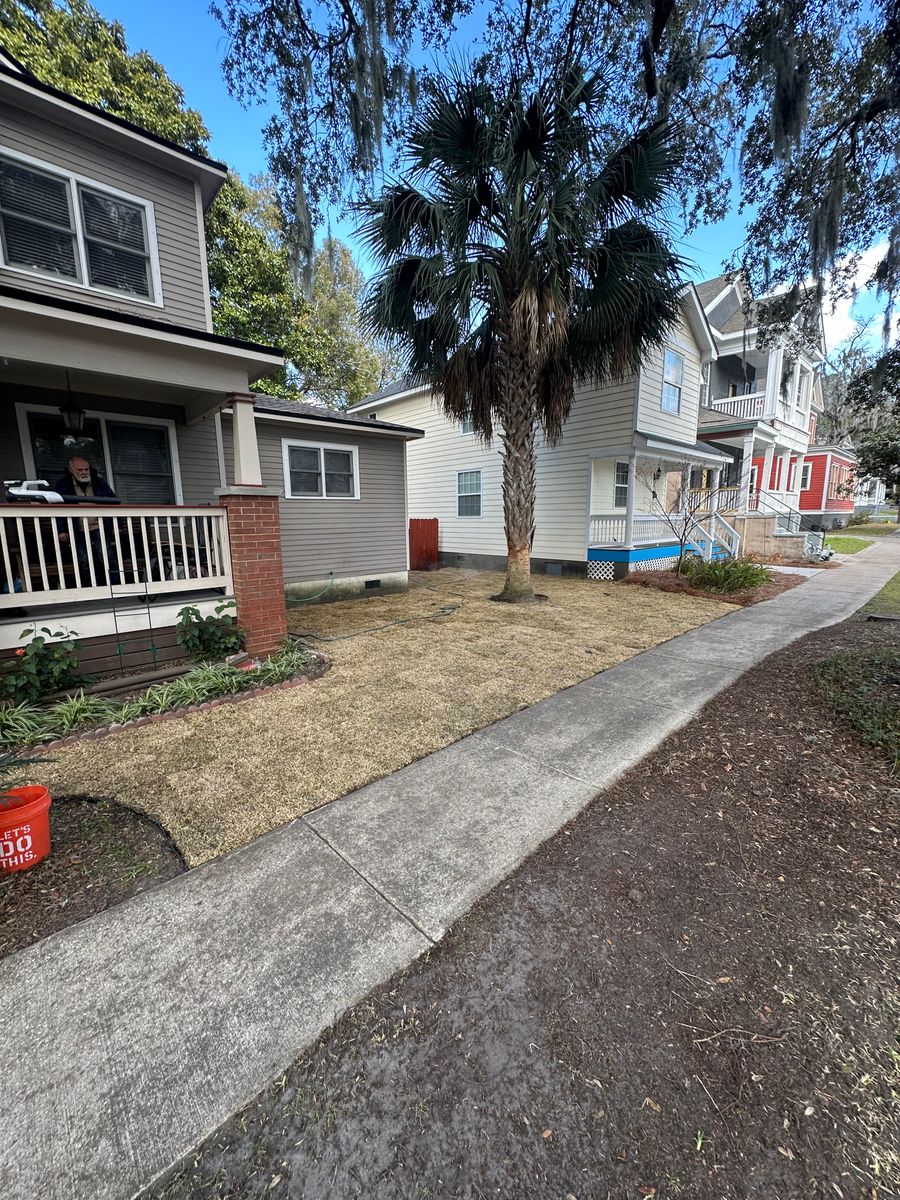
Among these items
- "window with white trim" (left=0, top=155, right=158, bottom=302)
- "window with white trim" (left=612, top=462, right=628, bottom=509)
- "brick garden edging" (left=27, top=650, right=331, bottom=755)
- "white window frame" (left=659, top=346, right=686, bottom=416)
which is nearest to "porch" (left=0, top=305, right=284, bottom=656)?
"brick garden edging" (left=27, top=650, right=331, bottom=755)

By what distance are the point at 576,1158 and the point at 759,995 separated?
88 centimetres

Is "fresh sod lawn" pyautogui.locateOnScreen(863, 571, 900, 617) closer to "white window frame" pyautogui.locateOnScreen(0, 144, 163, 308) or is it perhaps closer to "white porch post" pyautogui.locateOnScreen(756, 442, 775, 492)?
"white porch post" pyautogui.locateOnScreen(756, 442, 775, 492)

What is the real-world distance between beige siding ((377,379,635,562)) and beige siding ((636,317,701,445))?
0.58 meters

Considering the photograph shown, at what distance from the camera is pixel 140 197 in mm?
6547

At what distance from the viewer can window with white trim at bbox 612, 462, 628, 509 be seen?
484 inches

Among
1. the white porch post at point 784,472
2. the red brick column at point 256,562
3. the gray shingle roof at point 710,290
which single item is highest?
the gray shingle roof at point 710,290

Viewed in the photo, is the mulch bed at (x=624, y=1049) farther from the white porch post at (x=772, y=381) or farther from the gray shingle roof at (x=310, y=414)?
the white porch post at (x=772, y=381)

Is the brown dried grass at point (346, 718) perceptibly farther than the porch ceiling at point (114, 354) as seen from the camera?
No

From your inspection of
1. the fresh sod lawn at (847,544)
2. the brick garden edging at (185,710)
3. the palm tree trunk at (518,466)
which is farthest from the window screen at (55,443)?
the fresh sod lawn at (847,544)

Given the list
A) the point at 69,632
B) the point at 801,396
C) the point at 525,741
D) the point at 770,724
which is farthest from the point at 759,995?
the point at 801,396

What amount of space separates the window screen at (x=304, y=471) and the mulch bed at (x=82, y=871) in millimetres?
6833

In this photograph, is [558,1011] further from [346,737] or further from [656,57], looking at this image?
[656,57]

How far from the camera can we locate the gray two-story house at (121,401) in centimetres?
432

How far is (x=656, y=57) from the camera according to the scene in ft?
17.3
